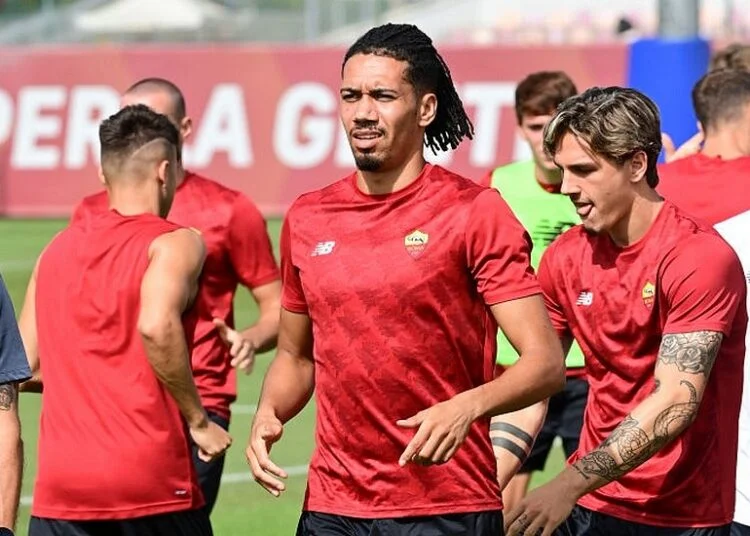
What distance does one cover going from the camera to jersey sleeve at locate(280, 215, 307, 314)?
559 centimetres

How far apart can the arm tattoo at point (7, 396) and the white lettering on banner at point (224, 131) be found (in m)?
23.1

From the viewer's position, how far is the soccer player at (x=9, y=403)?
5.12 meters

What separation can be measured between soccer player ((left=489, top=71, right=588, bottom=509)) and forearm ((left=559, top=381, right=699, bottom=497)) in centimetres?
306

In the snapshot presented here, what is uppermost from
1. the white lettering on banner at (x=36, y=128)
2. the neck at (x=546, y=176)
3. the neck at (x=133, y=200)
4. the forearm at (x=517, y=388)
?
A: the neck at (x=133, y=200)

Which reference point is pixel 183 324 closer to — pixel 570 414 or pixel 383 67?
pixel 383 67

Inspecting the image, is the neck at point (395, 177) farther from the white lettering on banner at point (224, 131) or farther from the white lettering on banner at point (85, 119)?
the white lettering on banner at point (85, 119)

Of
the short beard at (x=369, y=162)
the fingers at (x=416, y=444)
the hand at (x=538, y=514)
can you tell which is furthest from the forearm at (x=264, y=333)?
the fingers at (x=416, y=444)

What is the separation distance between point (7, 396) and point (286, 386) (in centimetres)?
93

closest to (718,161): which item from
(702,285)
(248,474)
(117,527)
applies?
(702,285)

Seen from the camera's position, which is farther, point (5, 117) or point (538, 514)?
point (5, 117)

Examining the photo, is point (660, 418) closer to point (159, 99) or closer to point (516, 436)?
point (516, 436)

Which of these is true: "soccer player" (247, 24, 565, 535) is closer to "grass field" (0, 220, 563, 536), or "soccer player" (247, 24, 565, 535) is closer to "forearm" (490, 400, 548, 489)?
"forearm" (490, 400, 548, 489)

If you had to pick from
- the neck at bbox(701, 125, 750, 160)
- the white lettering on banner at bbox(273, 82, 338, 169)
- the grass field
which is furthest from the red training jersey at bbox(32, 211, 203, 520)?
the white lettering on banner at bbox(273, 82, 338, 169)

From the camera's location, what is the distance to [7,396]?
518cm
